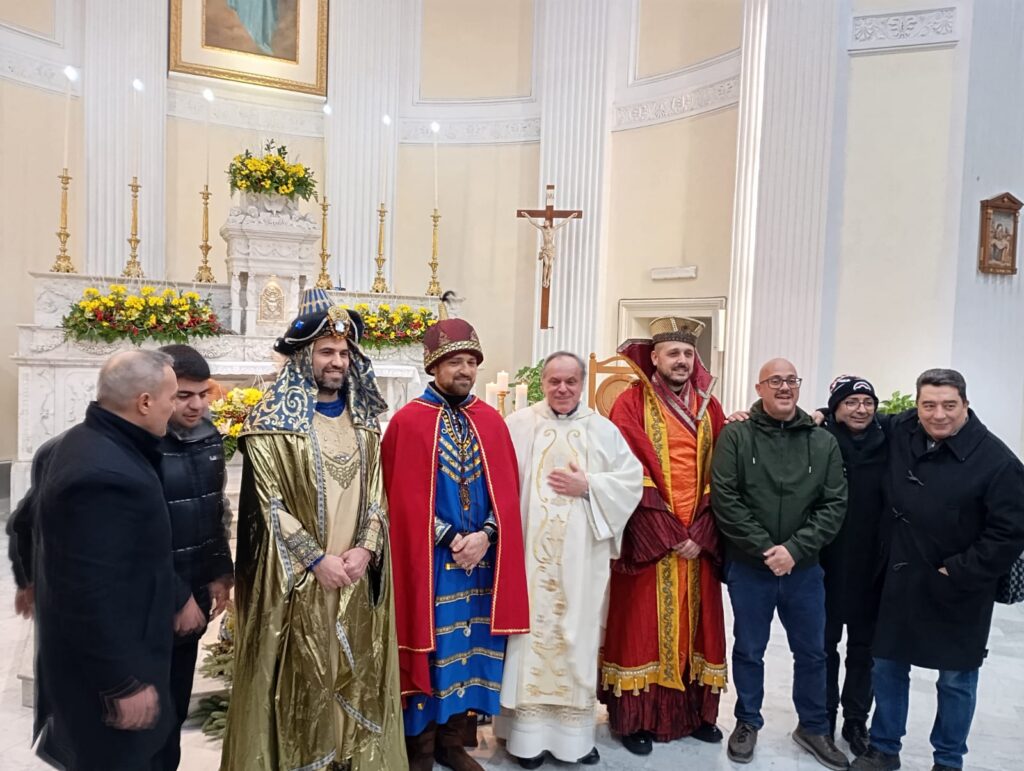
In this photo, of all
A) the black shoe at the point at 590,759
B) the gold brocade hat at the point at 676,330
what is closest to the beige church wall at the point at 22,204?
the gold brocade hat at the point at 676,330

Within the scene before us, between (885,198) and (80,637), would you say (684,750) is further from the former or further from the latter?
A: (885,198)

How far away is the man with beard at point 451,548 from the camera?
298 cm

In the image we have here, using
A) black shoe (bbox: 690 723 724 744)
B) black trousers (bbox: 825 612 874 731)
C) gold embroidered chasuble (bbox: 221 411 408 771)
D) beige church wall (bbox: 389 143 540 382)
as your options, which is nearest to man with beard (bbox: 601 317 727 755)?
black shoe (bbox: 690 723 724 744)

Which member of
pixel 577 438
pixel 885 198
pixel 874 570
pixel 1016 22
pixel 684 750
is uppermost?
pixel 1016 22

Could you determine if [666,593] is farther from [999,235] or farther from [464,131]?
[464,131]

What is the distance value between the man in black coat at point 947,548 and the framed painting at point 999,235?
478cm

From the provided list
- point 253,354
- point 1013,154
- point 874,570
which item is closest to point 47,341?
point 253,354

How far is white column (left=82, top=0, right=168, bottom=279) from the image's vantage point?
9.71 m

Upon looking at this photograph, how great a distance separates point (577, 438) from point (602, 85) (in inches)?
318

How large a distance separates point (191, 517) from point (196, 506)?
42 millimetres

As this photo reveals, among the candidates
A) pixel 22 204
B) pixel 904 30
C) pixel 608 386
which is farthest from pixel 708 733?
pixel 22 204

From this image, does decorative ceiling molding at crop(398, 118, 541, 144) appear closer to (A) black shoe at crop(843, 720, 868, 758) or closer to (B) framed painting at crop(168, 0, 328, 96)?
(B) framed painting at crop(168, 0, 328, 96)

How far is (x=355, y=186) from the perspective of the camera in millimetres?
11023

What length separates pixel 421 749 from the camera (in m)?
3.08
